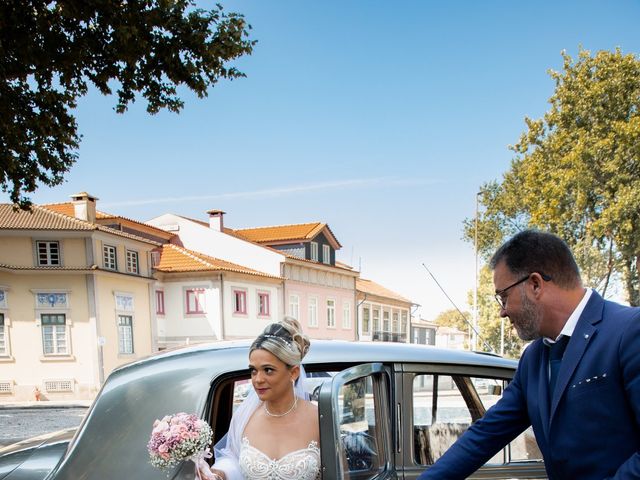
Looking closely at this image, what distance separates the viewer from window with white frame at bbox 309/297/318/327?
132 feet

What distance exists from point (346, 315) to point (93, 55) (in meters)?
37.2

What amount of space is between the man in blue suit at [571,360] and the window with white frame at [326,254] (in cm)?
4008

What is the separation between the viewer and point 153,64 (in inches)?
335

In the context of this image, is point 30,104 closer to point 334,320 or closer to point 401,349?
point 401,349

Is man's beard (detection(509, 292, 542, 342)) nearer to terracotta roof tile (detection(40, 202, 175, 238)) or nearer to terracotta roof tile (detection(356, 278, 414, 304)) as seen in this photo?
terracotta roof tile (detection(40, 202, 175, 238))

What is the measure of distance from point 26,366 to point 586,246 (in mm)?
26776

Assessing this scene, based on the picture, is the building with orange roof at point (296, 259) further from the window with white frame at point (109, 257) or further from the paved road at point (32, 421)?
the paved road at point (32, 421)

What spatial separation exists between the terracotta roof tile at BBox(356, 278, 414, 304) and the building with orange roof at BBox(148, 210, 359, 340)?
390 centimetres

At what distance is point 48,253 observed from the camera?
87.7 feet

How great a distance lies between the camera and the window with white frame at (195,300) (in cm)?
3269

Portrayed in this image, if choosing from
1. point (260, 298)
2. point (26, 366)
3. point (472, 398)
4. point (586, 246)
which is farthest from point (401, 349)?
point (260, 298)

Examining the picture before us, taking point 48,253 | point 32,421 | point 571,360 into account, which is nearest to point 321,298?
point 48,253

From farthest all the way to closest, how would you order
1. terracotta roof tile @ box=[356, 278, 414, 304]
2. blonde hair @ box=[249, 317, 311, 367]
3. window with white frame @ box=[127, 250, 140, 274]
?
terracotta roof tile @ box=[356, 278, 414, 304] → window with white frame @ box=[127, 250, 140, 274] → blonde hair @ box=[249, 317, 311, 367]

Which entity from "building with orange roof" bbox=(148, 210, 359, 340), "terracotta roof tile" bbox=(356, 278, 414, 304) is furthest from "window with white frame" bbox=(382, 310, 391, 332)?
"building with orange roof" bbox=(148, 210, 359, 340)
